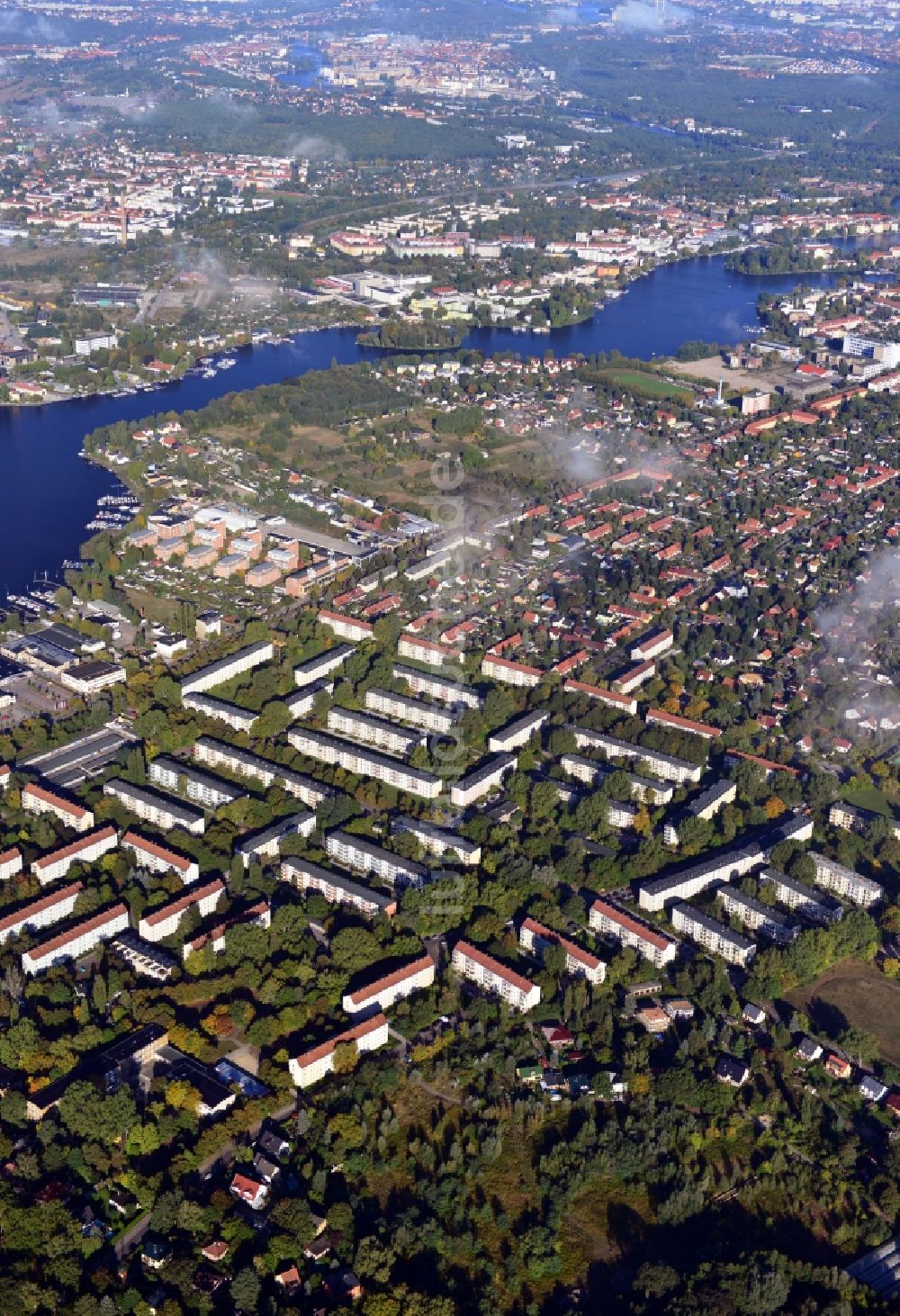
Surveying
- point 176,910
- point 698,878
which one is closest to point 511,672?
point 698,878

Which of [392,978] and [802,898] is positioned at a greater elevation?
[392,978]

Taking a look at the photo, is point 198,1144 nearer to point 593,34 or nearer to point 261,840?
point 261,840

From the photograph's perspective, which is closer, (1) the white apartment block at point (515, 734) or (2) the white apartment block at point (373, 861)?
(2) the white apartment block at point (373, 861)

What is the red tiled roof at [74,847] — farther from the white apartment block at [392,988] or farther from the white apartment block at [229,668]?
the white apartment block at [392,988]

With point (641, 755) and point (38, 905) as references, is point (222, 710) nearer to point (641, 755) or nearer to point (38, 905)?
point (38, 905)

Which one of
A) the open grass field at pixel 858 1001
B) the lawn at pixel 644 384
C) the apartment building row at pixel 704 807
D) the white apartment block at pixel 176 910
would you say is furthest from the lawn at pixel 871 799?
the lawn at pixel 644 384

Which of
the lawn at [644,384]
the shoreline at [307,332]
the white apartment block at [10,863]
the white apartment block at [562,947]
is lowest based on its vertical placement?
the shoreline at [307,332]
